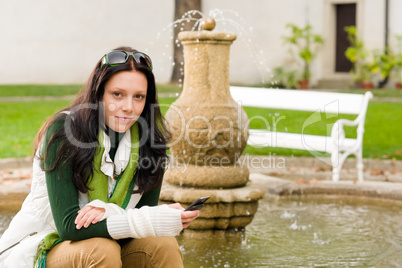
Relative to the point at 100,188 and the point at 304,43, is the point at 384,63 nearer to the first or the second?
the point at 304,43

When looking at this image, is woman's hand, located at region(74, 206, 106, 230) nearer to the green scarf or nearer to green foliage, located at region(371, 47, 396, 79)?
the green scarf

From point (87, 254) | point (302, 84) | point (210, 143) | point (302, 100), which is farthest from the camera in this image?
point (302, 84)

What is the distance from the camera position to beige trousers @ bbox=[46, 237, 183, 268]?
2.30 metres

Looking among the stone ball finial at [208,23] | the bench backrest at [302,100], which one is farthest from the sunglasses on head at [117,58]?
the bench backrest at [302,100]

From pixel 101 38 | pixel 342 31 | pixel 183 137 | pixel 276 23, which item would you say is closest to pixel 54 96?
pixel 101 38

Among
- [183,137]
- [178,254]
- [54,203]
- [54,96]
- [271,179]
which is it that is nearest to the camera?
[54,203]

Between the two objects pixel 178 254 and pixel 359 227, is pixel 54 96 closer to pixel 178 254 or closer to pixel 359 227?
pixel 359 227

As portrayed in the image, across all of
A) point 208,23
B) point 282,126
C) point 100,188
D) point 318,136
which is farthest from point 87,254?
point 282,126

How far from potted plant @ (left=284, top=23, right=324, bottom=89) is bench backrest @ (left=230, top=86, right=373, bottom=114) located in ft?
31.6

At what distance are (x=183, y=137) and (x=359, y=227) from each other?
1.48m

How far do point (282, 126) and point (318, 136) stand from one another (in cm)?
353

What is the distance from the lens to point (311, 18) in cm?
1744

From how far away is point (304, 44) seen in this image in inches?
691

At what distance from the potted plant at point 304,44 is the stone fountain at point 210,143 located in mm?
12954
